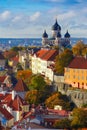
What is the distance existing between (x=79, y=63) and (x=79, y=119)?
10.7m

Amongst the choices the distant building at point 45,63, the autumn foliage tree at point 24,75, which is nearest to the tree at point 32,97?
the distant building at point 45,63

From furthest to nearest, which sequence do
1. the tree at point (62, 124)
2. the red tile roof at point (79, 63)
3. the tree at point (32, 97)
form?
the red tile roof at point (79, 63), the tree at point (32, 97), the tree at point (62, 124)

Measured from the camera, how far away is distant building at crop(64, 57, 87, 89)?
42.9 meters

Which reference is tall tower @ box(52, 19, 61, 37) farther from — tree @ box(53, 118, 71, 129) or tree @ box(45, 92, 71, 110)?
tree @ box(53, 118, 71, 129)

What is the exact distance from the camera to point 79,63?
4381 cm

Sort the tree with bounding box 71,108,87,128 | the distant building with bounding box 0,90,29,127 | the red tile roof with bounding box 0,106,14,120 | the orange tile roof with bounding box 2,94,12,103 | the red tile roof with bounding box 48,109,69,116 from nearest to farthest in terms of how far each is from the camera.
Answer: the tree with bounding box 71,108,87,128 < the red tile roof with bounding box 48,109,69,116 < the red tile roof with bounding box 0,106,14,120 < the distant building with bounding box 0,90,29,127 < the orange tile roof with bounding box 2,94,12,103

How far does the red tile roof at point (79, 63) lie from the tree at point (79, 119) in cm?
914

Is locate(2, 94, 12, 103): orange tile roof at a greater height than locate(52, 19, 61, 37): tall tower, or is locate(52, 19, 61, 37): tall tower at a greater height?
locate(52, 19, 61, 37): tall tower

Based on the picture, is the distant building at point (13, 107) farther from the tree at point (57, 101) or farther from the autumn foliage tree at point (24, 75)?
the autumn foliage tree at point (24, 75)

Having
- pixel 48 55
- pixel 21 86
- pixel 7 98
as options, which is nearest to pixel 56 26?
pixel 48 55

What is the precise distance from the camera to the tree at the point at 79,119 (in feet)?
108

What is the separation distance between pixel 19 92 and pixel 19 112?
569cm

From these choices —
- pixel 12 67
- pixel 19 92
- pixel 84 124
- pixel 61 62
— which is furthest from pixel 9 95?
pixel 12 67

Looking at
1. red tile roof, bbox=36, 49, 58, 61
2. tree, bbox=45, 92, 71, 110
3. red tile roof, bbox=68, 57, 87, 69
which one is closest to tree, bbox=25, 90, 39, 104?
tree, bbox=45, 92, 71, 110
